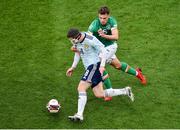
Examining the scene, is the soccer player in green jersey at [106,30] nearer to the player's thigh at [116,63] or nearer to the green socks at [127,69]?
the player's thigh at [116,63]

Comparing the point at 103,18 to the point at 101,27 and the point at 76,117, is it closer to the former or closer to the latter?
the point at 101,27

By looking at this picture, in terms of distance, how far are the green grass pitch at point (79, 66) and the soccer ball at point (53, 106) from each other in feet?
0.56

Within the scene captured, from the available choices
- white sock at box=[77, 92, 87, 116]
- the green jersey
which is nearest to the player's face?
the green jersey

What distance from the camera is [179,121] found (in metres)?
10.3

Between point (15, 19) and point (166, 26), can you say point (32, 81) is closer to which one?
point (15, 19)

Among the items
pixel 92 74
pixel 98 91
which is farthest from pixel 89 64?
pixel 98 91

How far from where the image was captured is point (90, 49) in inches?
409

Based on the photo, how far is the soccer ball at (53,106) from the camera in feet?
34.8

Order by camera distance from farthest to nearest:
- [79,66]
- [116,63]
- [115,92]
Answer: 1. [79,66]
2. [116,63]
3. [115,92]

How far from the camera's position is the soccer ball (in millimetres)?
10594

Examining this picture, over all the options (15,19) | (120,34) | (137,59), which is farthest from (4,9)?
(137,59)

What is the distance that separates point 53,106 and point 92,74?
3.55 ft

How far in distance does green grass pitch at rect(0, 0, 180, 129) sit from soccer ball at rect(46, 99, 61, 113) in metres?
0.17

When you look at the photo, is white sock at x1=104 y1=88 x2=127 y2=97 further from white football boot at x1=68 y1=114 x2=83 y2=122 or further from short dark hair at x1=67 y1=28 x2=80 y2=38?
short dark hair at x1=67 y1=28 x2=80 y2=38
